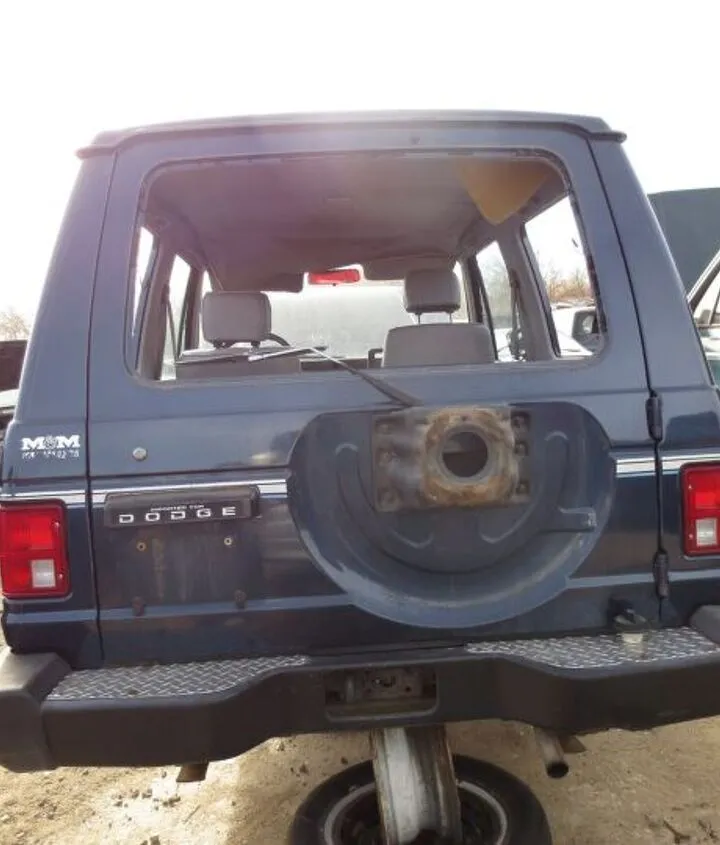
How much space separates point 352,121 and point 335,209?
138 centimetres

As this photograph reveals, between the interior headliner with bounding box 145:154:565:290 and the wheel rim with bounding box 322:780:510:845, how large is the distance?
6.46ft

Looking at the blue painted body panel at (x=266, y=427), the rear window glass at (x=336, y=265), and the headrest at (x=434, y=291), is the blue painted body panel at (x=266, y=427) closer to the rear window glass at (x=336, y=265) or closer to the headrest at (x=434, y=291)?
the rear window glass at (x=336, y=265)

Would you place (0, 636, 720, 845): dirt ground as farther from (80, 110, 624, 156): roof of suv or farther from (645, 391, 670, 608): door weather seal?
(80, 110, 624, 156): roof of suv

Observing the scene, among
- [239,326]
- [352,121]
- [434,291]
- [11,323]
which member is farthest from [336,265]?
[11,323]

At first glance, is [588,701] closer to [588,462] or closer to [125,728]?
[588,462]

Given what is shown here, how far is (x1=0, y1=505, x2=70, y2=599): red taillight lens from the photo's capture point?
2102 mm

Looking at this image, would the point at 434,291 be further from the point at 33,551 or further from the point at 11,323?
the point at 11,323

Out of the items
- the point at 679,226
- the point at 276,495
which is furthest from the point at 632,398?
the point at 679,226

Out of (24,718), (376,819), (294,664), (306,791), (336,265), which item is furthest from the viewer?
(336,265)

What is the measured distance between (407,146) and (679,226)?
634 cm

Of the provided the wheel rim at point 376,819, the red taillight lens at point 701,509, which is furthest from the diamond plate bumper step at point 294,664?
the wheel rim at point 376,819

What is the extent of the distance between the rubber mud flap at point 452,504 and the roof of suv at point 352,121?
2.62 feet

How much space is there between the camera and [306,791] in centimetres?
312

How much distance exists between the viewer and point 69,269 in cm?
219
